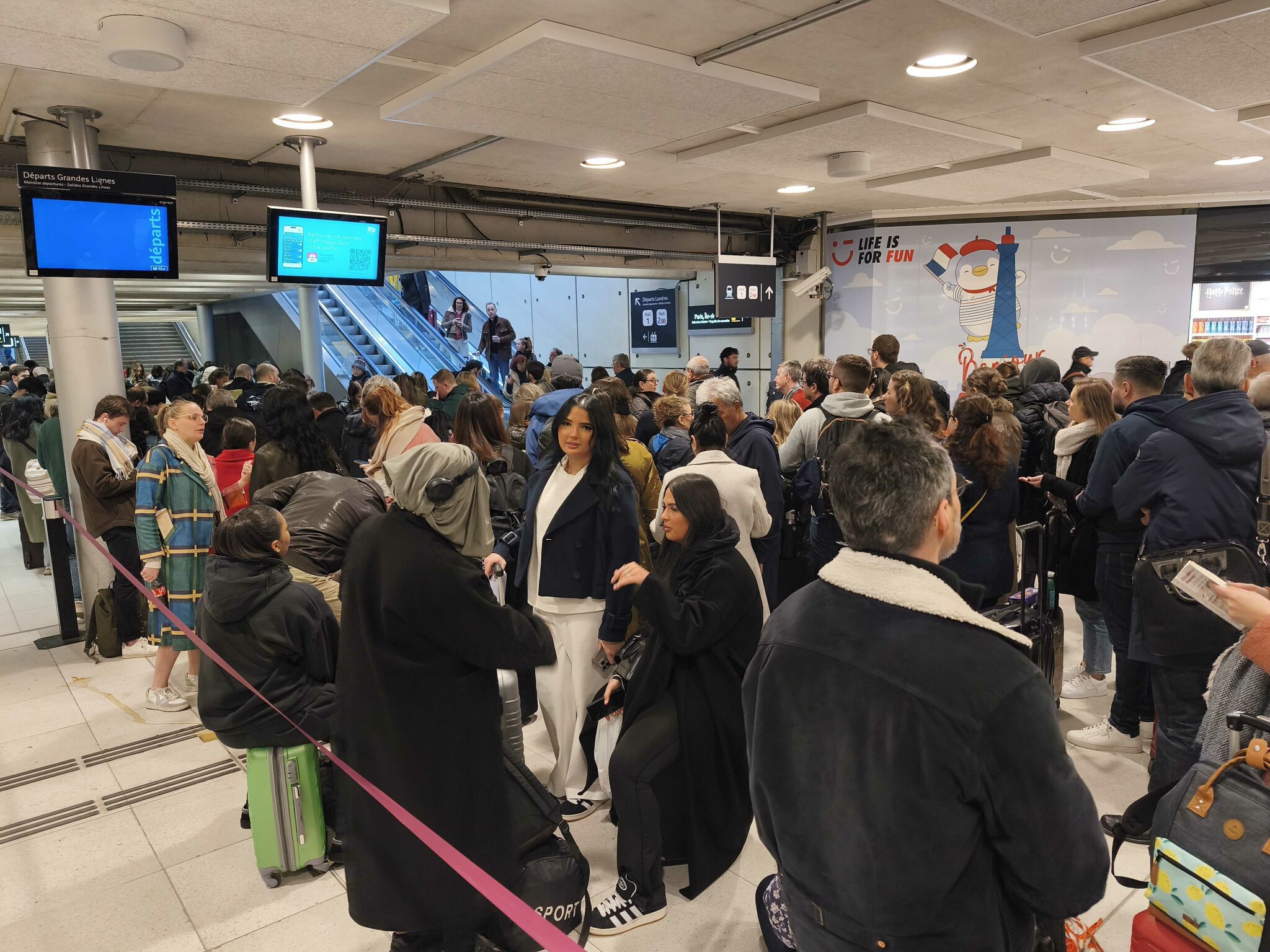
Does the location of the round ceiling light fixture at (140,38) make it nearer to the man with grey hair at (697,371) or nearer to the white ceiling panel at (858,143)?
the white ceiling panel at (858,143)

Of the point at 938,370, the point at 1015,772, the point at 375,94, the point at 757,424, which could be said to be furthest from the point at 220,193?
the point at 938,370

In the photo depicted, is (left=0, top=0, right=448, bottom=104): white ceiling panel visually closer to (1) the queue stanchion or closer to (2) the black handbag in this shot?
(1) the queue stanchion

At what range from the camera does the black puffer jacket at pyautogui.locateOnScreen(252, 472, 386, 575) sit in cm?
332

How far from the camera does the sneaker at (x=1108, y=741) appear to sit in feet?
12.3

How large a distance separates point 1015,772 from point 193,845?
334cm

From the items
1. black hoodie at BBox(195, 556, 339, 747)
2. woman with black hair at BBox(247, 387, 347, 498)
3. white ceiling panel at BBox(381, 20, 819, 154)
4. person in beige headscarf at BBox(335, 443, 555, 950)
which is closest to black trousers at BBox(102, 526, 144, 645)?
woman with black hair at BBox(247, 387, 347, 498)

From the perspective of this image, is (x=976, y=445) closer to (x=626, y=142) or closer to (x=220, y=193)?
(x=626, y=142)

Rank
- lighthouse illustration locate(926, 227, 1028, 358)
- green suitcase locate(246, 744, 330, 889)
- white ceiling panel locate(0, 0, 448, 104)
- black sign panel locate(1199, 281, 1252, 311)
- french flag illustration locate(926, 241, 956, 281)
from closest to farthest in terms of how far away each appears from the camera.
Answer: green suitcase locate(246, 744, 330, 889), white ceiling panel locate(0, 0, 448, 104), black sign panel locate(1199, 281, 1252, 311), lighthouse illustration locate(926, 227, 1028, 358), french flag illustration locate(926, 241, 956, 281)

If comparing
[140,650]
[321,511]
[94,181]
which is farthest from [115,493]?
[321,511]

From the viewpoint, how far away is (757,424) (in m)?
4.40

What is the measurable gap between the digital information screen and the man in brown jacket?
1.43 meters

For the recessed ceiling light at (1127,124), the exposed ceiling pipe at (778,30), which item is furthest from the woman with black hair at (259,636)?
the recessed ceiling light at (1127,124)

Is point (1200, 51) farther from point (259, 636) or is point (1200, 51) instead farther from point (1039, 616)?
point (259, 636)

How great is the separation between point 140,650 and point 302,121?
146 inches
